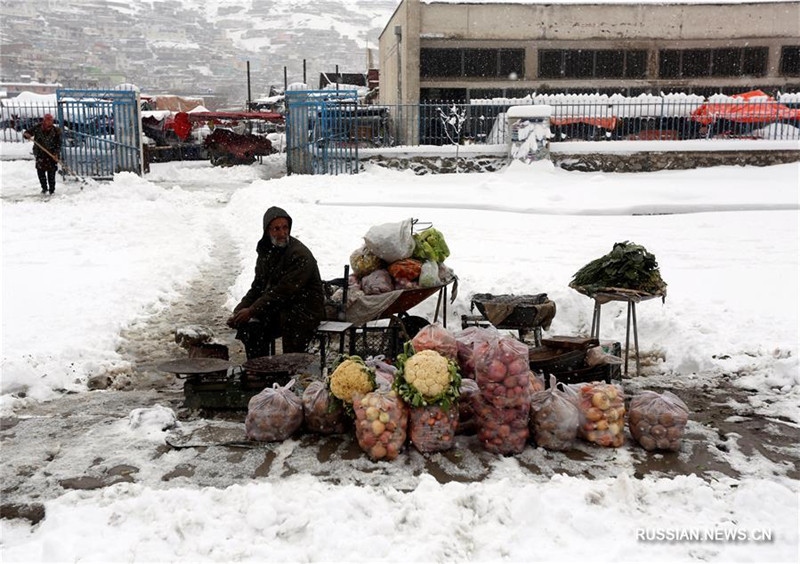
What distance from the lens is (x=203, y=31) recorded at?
189 metres

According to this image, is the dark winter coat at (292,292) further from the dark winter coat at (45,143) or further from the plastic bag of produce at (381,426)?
the dark winter coat at (45,143)

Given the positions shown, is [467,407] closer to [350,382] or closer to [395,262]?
[350,382]

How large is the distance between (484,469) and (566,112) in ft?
58.9

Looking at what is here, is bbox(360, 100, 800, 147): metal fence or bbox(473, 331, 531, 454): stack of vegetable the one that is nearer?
bbox(473, 331, 531, 454): stack of vegetable

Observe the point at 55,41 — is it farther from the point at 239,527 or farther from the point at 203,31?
the point at 239,527

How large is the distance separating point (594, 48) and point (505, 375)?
31.9m

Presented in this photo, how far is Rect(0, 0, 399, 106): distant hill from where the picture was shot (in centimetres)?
14188

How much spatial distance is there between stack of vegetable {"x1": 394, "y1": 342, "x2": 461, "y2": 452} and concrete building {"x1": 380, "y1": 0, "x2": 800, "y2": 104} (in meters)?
29.0

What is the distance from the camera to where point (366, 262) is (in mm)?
6391

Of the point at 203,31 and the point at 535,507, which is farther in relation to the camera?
→ the point at 203,31

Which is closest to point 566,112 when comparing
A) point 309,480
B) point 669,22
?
point 669,22

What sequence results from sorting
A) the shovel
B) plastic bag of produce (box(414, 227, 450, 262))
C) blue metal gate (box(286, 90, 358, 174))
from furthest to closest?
1. blue metal gate (box(286, 90, 358, 174))
2. the shovel
3. plastic bag of produce (box(414, 227, 450, 262))

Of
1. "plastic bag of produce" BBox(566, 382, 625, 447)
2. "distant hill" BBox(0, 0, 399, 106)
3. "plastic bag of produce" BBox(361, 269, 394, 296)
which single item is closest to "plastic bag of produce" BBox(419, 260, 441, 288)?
"plastic bag of produce" BBox(361, 269, 394, 296)

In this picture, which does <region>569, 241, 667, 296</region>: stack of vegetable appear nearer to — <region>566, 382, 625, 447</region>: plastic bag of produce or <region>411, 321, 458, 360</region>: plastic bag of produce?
<region>566, 382, 625, 447</region>: plastic bag of produce
